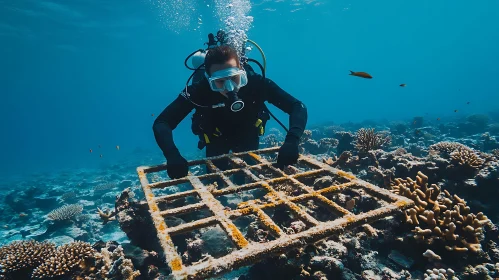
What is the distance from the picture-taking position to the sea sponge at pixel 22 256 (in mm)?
3598

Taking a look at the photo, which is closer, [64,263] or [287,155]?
[64,263]

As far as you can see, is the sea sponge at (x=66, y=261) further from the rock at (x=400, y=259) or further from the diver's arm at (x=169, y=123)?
the rock at (x=400, y=259)

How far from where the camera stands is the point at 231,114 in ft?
16.3

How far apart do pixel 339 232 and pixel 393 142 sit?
13209mm

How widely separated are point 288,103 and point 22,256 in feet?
16.1

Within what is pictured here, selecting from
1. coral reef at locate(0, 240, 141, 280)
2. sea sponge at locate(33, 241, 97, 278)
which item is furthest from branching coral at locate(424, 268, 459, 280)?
sea sponge at locate(33, 241, 97, 278)

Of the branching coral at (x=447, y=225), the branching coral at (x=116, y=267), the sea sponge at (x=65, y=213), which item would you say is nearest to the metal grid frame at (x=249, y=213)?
the branching coral at (x=447, y=225)

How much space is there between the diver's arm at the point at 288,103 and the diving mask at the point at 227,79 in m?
0.99

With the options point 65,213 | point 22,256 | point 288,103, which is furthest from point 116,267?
point 65,213

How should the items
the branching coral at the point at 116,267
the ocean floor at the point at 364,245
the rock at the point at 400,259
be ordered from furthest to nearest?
1. the branching coral at the point at 116,267
2. the rock at the point at 400,259
3. the ocean floor at the point at 364,245

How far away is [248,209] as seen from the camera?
9.29 feet

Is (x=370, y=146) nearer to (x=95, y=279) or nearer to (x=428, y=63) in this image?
(x=95, y=279)

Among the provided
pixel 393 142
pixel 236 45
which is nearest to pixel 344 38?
pixel 393 142

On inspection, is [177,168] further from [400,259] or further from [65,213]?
[65,213]
